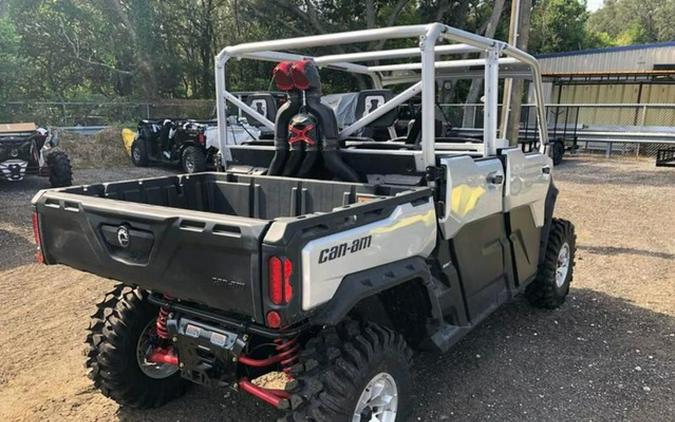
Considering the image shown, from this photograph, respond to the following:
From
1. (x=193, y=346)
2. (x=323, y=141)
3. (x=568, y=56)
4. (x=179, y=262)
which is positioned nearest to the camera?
(x=179, y=262)

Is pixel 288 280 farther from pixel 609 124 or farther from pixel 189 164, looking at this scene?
pixel 609 124

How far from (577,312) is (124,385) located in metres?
3.73

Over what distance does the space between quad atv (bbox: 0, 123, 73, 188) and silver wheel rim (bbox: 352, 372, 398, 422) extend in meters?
9.24

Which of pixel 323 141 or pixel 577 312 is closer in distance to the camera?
pixel 323 141

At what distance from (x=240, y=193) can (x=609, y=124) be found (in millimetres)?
20367

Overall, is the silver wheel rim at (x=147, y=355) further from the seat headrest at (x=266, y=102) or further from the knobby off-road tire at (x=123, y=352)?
the seat headrest at (x=266, y=102)

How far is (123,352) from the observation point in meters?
3.07

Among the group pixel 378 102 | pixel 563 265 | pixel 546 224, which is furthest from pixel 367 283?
pixel 378 102

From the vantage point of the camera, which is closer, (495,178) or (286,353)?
(286,353)

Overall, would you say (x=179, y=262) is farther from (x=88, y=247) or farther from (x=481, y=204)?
(x=481, y=204)

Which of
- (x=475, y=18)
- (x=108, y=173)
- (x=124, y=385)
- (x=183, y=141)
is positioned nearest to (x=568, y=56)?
(x=475, y=18)

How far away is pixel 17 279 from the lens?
5.50 m

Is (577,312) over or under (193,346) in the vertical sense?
under

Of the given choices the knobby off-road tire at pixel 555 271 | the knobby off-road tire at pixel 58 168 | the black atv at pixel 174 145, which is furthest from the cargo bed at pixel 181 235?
the black atv at pixel 174 145
